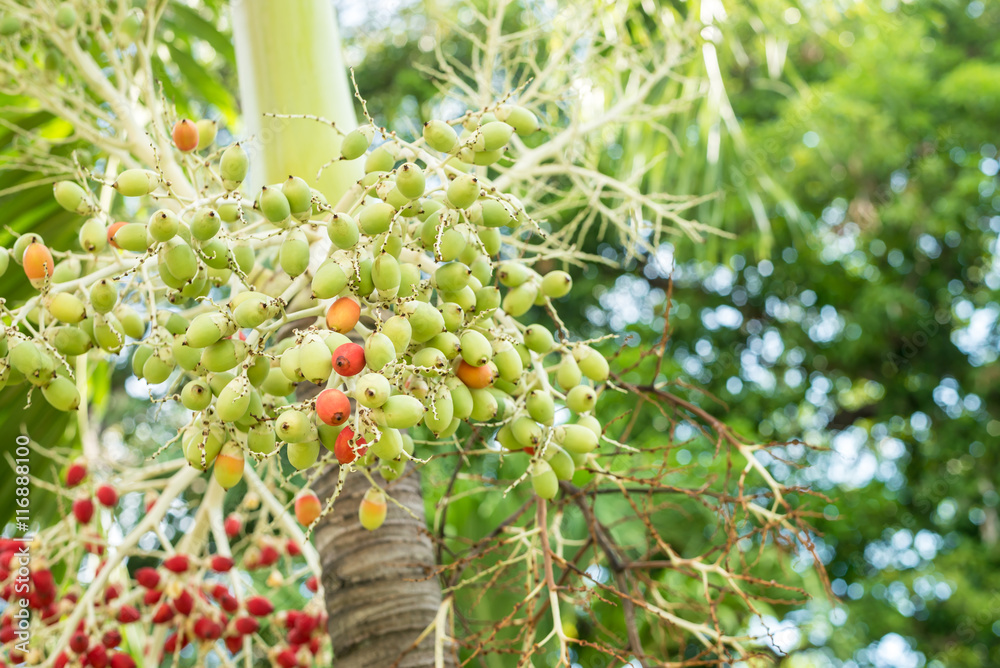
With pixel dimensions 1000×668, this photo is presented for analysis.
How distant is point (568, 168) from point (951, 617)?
5.56 metres

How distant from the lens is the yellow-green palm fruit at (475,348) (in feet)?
2.64

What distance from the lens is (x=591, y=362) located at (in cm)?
96

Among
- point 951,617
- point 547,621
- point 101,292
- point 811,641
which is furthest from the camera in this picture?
point 951,617

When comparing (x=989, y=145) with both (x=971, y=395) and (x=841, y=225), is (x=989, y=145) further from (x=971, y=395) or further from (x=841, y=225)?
(x=971, y=395)

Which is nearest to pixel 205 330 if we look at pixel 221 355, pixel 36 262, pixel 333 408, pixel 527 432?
pixel 221 355

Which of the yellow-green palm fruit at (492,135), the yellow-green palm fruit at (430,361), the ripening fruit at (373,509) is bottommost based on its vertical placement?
the ripening fruit at (373,509)

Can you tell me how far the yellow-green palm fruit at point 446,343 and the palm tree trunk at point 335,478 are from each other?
0.33 metres

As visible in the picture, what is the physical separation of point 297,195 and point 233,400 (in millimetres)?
201

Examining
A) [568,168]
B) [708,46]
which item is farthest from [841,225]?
[568,168]

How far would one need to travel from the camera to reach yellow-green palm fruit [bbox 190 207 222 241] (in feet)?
2.45

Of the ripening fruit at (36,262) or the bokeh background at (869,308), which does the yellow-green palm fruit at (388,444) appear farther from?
the bokeh background at (869,308)

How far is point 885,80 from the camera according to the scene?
6047 millimetres

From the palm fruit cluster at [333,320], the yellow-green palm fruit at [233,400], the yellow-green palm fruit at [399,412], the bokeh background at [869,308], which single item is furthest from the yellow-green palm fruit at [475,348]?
the bokeh background at [869,308]

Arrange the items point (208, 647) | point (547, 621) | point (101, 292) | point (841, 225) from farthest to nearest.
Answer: point (841, 225)
point (547, 621)
point (208, 647)
point (101, 292)
